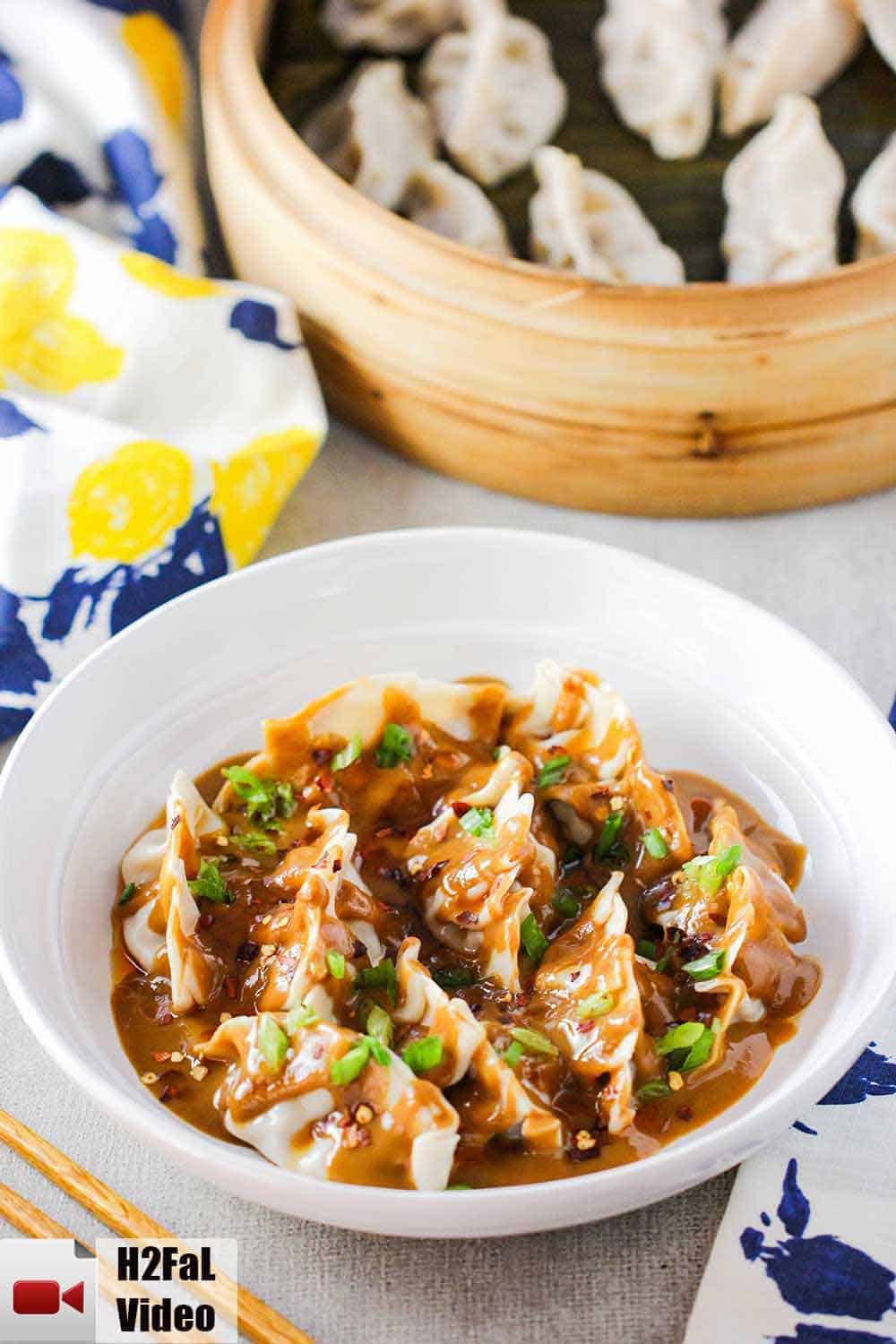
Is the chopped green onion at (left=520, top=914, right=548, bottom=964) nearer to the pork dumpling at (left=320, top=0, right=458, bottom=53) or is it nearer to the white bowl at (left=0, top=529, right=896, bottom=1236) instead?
the white bowl at (left=0, top=529, right=896, bottom=1236)

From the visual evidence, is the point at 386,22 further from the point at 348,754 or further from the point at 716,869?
the point at 716,869

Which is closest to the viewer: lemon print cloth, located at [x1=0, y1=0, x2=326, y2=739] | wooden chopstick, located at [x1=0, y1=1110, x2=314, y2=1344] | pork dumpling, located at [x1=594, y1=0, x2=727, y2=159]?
wooden chopstick, located at [x1=0, y1=1110, x2=314, y2=1344]

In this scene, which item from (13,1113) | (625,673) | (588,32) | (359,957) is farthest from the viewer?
(588,32)

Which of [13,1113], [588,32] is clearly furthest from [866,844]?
[588,32]

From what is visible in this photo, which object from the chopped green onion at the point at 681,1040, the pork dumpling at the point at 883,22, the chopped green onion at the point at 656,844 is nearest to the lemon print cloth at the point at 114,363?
the chopped green onion at the point at 656,844

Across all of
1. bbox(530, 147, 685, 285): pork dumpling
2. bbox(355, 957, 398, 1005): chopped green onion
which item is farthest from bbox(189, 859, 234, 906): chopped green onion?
bbox(530, 147, 685, 285): pork dumpling

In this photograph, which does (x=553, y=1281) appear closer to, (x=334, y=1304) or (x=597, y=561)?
(x=334, y=1304)

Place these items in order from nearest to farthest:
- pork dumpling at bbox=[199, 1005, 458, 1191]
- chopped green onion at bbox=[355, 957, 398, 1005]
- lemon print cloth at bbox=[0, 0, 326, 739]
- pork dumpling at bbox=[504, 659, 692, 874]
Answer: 1. pork dumpling at bbox=[199, 1005, 458, 1191]
2. chopped green onion at bbox=[355, 957, 398, 1005]
3. pork dumpling at bbox=[504, 659, 692, 874]
4. lemon print cloth at bbox=[0, 0, 326, 739]
